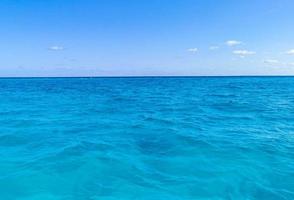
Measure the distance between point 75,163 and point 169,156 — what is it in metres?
2.86

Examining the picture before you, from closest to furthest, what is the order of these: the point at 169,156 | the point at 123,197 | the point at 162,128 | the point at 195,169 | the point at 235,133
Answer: the point at 123,197 < the point at 195,169 < the point at 169,156 < the point at 235,133 < the point at 162,128

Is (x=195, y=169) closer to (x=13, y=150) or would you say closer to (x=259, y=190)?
(x=259, y=190)

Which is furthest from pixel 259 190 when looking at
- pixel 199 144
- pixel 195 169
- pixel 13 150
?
pixel 13 150

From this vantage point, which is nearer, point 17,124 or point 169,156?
point 169,156

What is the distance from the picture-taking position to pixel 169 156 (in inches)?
308

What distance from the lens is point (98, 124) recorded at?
12.4 m

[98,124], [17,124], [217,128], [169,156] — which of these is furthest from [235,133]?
[17,124]

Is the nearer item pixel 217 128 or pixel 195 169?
pixel 195 169

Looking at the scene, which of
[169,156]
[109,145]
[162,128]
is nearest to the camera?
[169,156]

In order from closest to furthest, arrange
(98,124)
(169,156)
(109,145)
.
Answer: (169,156), (109,145), (98,124)

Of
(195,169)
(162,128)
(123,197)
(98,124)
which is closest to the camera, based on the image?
(123,197)

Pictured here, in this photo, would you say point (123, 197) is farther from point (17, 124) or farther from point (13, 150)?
point (17, 124)

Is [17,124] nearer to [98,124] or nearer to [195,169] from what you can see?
[98,124]

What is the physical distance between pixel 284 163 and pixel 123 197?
4.94 metres
